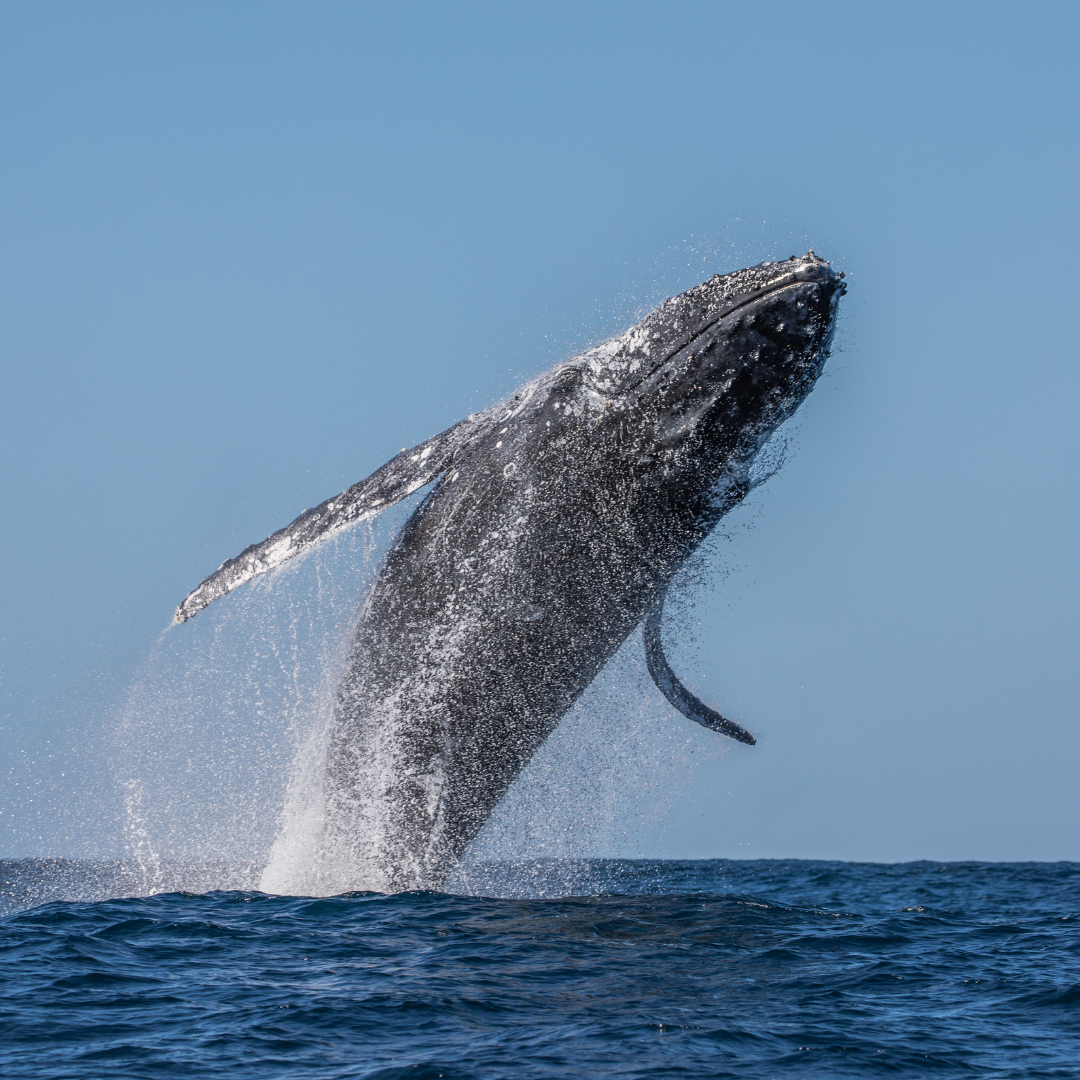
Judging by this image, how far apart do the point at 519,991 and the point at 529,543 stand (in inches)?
155

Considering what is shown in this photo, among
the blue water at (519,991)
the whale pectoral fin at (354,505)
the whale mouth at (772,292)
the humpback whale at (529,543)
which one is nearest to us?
the blue water at (519,991)

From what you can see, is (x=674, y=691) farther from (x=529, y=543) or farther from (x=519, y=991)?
(x=519, y=991)

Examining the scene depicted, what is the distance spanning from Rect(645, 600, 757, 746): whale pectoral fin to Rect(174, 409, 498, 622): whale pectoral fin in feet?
8.38

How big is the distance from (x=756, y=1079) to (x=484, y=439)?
19.9 feet

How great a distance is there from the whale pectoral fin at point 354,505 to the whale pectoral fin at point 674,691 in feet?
8.38

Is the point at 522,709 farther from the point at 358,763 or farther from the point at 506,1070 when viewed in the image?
the point at 506,1070

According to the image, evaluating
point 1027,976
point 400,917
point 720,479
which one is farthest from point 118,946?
point 1027,976

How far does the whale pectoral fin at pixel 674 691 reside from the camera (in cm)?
1070

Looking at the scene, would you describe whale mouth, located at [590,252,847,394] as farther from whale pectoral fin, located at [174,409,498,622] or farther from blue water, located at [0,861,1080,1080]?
blue water, located at [0,861,1080,1080]

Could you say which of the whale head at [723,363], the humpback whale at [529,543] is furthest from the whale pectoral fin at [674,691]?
the whale head at [723,363]

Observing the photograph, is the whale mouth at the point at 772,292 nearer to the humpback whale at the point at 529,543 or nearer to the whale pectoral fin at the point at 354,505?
the humpback whale at the point at 529,543

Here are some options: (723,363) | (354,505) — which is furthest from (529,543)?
(723,363)

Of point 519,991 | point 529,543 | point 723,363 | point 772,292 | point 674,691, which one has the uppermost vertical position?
point 772,292

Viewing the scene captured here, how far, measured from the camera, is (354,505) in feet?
31.8
